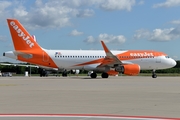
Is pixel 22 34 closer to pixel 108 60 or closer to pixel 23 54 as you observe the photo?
pixel 23 54

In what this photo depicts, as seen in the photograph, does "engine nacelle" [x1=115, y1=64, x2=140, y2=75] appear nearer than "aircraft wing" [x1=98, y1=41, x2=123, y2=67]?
Yes

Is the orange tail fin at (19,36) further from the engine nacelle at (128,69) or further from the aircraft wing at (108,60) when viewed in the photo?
the engine nacelle at (128,69)

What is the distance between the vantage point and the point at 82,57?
44.5 metres

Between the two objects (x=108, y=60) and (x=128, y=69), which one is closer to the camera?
(x=128, y=69)

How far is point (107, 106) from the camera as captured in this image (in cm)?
1296

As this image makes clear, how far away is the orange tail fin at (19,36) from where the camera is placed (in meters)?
42.1

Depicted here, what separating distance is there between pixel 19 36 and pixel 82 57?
26.8 feet

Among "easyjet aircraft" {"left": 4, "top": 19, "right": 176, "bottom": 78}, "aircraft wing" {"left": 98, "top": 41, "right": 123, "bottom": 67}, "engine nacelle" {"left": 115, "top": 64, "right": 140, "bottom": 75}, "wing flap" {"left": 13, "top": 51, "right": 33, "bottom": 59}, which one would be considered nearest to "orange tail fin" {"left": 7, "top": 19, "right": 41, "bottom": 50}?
"easyjet aircraft" {"left": 4, "top": 19, "right": 176, "bottom": 78}

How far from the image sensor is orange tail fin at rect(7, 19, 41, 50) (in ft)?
138

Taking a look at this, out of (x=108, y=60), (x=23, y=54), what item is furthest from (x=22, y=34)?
(x=108, y=60)

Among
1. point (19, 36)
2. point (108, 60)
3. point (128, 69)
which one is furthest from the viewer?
point (108, 60)

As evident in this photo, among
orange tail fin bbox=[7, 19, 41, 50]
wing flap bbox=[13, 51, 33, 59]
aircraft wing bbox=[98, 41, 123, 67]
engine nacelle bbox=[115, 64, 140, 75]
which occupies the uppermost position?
orange tail fin bbox=[7, 19, 41, 50]

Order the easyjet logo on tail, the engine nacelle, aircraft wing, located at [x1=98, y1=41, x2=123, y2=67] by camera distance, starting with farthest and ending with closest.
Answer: the easyjet logo on tail → aircraft wing, located at [x1=98, y1=41, x2=123, y2=67] → the engine nacelle

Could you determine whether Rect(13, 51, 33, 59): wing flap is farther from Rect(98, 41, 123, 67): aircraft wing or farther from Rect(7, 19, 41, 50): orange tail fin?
Rect(98, 41, 123, 67): aircraft wing
